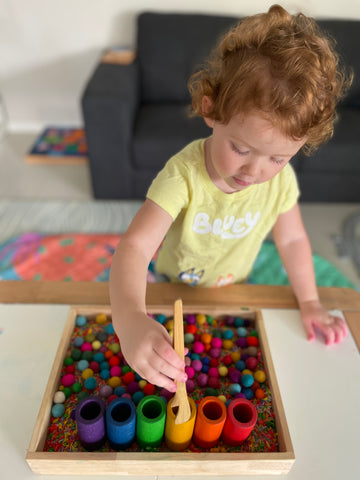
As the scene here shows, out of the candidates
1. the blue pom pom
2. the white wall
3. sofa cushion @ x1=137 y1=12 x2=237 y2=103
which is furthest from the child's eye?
the white wall

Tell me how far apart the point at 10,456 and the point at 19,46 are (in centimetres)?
279

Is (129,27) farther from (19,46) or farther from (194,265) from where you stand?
(194,265)

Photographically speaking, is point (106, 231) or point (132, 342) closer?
point (132, 342)

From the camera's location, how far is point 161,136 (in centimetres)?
200

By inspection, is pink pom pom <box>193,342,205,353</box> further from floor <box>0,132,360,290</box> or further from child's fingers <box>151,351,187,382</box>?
floor <box>0,132,360,290</box>

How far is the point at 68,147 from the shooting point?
2.74 m

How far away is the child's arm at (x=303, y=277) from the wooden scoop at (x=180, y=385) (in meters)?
0.36

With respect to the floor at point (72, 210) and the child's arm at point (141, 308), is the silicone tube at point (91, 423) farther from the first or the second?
the floor at point (72, 210)

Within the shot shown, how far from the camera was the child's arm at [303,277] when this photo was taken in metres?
0.82

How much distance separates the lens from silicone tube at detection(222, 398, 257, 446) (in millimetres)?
598

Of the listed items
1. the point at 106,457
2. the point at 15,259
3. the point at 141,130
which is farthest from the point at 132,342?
the point at 141,130

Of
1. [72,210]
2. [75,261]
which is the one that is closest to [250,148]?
[75,261]

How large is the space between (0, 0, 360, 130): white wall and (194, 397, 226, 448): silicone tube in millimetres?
2405

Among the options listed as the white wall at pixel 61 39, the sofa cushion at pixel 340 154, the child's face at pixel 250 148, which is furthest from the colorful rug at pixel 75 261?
the white wall at pixel 61 39
